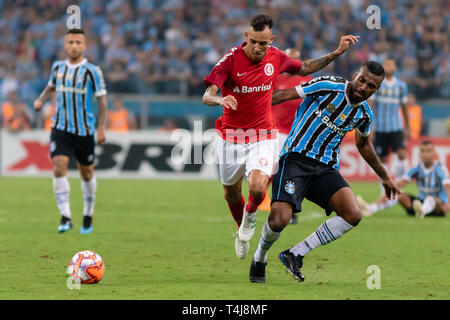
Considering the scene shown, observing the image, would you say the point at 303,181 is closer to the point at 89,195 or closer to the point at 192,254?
the point at 192,254

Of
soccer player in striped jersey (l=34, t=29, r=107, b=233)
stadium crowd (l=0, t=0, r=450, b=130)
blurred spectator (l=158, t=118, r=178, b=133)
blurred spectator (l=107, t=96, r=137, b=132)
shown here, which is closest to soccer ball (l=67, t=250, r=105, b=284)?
soccer player in striped jersey (l=34, t=29, r=107, b=233)

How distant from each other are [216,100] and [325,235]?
141cm

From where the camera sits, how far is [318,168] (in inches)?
261

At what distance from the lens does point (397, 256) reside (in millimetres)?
8164

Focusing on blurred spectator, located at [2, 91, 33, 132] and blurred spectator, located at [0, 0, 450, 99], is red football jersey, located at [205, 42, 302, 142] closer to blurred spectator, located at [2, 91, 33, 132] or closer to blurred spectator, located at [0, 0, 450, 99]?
blurred spectator, located at [2, 91, 33, 132]

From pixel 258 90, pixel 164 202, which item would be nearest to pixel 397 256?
pixel 258 90

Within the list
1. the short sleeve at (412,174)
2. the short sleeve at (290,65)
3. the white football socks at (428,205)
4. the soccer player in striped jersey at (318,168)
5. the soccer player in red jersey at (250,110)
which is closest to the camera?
the soccer player in striped jersey at (318,168)

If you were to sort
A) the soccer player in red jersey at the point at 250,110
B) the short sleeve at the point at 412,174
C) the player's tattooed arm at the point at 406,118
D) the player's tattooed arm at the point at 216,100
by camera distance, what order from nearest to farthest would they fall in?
the player's tattooed arm at the point at 216,100, the soccer player in red jersey at the point at 250,110, the short sleeve at the point at 412,174, the player's tattooed arm at the point at 406,118

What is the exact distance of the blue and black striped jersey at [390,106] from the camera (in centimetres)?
1323

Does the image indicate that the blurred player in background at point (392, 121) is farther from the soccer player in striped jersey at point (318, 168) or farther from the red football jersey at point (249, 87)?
the soccer player in striped jersey at point (318, 168)

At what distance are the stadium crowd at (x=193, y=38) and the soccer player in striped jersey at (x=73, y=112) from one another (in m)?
9.58

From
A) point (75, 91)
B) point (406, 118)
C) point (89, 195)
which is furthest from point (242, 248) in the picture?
point (406, 118)

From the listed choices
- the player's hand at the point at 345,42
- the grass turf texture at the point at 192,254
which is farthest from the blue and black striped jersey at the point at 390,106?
the player's hand at the point at 345,42
